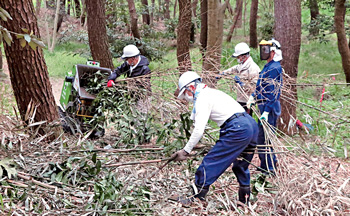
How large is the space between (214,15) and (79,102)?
11.5 feet

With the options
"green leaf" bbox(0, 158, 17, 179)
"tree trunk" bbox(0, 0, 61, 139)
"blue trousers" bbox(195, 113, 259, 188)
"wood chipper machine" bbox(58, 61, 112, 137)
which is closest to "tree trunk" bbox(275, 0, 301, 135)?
"blue trousers" bbox(195, 113, 259, 188)

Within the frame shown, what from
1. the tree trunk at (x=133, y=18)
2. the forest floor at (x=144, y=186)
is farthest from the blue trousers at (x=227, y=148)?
the tree trunk at (x=133, y=18)

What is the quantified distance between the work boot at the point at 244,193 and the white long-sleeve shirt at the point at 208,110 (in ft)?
2.81

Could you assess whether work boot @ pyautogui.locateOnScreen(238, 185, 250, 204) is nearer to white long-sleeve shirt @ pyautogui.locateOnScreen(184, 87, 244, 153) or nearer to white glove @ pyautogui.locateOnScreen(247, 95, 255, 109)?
white long-sleeve shirt @ pyautogui.locateOnScreen(184, 87, 244, 153)

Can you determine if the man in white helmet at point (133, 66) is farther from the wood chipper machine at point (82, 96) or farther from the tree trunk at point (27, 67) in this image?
the tree trunk at point (27, 67)

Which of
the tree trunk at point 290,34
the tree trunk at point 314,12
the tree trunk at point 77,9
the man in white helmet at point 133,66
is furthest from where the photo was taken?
the tree trunk at point 77,9

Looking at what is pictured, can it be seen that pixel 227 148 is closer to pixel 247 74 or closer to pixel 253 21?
pixel 247 74

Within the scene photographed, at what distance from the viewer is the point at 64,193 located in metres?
3.78

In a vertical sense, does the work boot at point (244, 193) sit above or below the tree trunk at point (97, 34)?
below

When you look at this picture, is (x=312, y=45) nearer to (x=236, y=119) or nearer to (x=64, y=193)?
(x=236, y=119)

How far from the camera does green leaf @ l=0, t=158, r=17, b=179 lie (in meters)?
3.60

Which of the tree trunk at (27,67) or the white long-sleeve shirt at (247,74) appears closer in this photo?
the tree trunk at (27,67)

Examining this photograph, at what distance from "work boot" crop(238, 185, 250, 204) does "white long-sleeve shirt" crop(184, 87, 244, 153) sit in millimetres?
856

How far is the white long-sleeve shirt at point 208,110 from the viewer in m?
3.96
